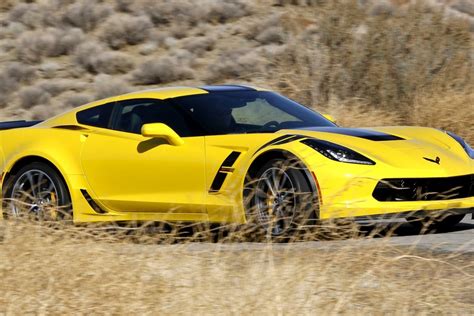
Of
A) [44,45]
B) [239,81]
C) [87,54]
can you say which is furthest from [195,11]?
[239,81]

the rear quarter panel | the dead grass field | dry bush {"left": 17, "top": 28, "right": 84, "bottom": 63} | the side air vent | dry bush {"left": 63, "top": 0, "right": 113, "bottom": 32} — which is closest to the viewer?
the dead grass field

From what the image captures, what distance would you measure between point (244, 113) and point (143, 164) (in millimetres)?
1031

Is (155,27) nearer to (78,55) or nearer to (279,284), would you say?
(78,55)

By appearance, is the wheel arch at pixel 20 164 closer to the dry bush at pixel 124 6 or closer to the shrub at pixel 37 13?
the shrub at pixel 37 13

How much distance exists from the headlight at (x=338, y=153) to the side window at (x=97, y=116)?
7.09ft

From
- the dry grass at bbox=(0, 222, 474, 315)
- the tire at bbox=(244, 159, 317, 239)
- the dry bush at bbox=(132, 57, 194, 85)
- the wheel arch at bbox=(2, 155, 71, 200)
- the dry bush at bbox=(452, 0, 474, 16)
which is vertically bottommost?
the dry grass at bbox=(0, 222, 474, 315)

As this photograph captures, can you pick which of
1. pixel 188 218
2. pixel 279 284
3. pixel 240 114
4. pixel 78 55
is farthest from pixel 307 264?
pixel 78 55

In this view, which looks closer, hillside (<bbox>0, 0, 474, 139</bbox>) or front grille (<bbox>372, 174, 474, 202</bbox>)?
front grille (<bbox>372, 174, 474, 202</bbox>)

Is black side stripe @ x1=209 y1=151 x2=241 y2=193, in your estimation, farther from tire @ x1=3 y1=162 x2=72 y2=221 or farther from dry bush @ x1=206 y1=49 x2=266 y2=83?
dry bush @ x1=206 y1=49 x2=266 y2=83

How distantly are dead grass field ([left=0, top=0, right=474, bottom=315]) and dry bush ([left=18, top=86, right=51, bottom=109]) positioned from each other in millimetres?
26

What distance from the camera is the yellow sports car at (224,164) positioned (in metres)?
8.69

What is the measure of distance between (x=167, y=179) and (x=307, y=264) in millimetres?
3016

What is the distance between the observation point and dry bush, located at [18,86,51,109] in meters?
23.3

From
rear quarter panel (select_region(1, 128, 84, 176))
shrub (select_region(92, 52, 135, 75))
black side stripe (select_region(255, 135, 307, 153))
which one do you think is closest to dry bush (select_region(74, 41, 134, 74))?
shrub (select_region(92, 52, 135, 75))
